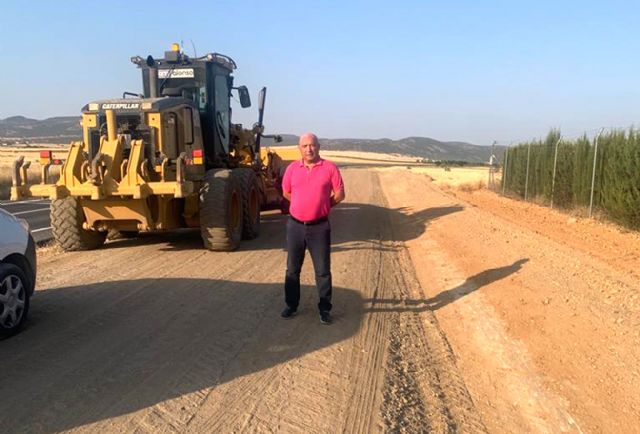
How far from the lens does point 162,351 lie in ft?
16.4

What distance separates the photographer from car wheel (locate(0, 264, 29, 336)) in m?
5.26

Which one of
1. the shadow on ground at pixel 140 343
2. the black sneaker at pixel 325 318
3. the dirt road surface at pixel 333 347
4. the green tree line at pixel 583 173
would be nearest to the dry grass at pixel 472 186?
the green tree line at pixel 583 173

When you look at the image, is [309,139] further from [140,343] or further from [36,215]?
[36,215]

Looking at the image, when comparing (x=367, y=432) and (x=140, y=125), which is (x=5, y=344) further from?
(x=140, y=125)

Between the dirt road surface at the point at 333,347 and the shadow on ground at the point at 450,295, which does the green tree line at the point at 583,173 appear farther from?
the shadow on ground at the point at 450,295

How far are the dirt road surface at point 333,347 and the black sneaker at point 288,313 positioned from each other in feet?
0.33

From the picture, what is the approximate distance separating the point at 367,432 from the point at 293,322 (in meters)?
2.37

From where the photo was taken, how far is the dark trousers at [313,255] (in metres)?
6.00

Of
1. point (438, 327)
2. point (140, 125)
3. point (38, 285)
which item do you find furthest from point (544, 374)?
point (140, 125)

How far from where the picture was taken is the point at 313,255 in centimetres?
604

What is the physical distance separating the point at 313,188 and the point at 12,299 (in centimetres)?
310

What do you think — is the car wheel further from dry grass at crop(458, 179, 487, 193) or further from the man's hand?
dry grass at crop(458, 179, 487, 193)

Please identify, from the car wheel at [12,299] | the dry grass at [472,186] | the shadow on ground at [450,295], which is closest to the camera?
the car wheel at [12,299]

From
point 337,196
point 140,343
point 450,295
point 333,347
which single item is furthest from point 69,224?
point 450,295
